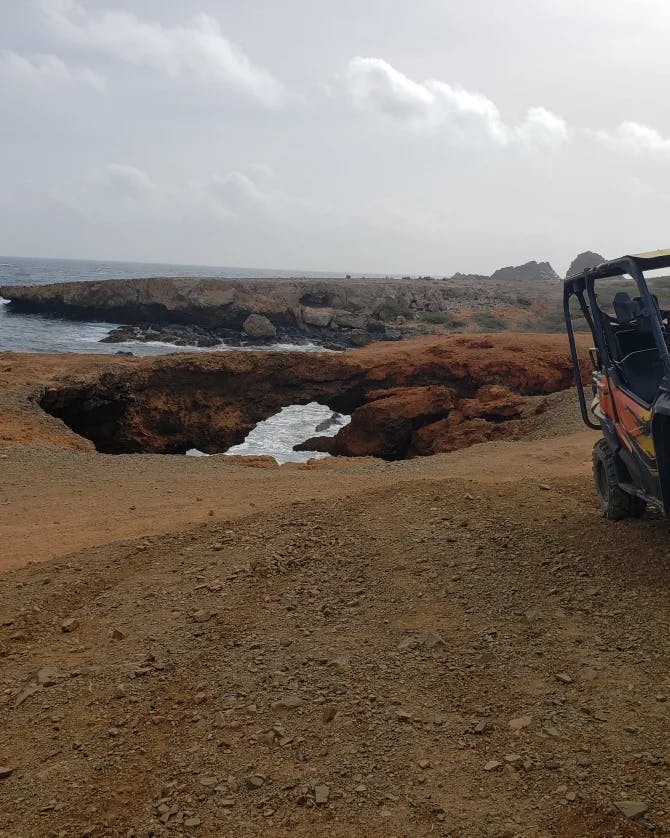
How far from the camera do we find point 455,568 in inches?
208

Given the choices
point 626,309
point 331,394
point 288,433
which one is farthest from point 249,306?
point 626,309

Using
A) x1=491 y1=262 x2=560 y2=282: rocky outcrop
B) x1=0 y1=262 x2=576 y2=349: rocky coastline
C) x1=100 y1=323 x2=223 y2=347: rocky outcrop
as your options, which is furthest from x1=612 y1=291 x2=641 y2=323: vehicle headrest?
x1=491 y1=262 x2=560 y2=282: rocky outcrop

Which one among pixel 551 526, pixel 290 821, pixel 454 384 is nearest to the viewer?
pixel 290 821

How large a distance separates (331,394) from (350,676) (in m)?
16.8

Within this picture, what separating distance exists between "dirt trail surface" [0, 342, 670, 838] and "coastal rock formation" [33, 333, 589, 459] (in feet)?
33.3

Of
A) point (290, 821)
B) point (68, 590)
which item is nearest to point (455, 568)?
point (290, 821)

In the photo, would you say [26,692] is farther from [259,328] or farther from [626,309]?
[259,328]

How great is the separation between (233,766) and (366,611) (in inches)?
66.9

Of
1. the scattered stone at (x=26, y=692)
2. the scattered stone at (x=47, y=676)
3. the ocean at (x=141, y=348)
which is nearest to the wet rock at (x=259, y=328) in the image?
the ocean at (x=141, y=348)

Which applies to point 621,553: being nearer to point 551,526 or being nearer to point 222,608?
point 551,526

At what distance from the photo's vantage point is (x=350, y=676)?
3.88m

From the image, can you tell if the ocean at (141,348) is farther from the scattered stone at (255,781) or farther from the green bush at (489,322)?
the scattered stone at (255,781)

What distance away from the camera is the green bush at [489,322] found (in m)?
41.1

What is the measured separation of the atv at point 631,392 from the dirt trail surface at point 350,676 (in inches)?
15.1
